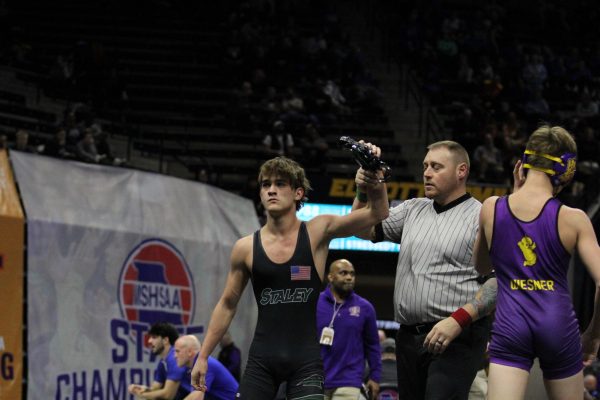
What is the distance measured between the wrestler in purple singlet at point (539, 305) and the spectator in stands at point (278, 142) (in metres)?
15.3

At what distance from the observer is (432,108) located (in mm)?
24766

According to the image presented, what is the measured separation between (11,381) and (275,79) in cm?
1469

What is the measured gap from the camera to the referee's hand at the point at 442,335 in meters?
5.94

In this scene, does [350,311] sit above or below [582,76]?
below

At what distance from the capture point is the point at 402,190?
63.2ft

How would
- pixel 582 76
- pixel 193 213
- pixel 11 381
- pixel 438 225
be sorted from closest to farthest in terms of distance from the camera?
1. pixel 438 225
2. pixel 11 381
3. pixel 193 213
4. pixel 582 76

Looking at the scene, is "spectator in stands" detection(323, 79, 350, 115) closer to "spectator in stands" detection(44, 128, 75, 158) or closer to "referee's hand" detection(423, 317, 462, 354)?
"spectator in stands" detection(44, 128, 75, 158)

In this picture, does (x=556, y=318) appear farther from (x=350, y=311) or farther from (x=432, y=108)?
(x=432, y=108)

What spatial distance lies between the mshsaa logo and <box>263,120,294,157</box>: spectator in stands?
25.1ft

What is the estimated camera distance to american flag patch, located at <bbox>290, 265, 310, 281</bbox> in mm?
6125

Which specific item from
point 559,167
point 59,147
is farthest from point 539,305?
point 59,147

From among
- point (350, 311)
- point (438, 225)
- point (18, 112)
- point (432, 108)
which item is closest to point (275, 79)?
point (432, 108)

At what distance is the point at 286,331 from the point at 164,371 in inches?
222

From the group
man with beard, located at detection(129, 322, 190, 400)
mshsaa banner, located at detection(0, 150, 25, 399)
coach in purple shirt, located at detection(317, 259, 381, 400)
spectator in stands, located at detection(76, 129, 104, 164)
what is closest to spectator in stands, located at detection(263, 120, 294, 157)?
spectator in stands, located at detection(76, 129, 104, 164)
